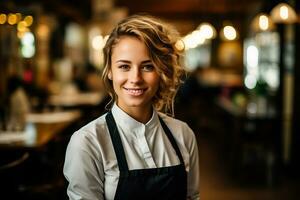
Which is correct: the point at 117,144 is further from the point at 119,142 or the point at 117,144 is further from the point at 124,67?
the point at 124,67

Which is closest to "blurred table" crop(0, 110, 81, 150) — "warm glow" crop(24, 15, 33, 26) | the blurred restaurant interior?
the blurred restaurant interior

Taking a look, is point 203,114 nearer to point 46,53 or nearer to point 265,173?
point 46,53

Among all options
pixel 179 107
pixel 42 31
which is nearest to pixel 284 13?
pixel 42 31

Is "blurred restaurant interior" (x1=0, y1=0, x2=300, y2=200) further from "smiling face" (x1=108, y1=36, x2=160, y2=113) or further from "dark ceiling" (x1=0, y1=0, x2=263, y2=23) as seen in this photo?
"smiling face" (x1=108, y1=36, x2=160, y2=113)

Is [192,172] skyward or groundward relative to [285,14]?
groundward

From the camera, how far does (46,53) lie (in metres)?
9.63

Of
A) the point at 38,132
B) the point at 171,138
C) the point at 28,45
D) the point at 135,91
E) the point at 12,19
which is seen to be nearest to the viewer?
the point at 135,91

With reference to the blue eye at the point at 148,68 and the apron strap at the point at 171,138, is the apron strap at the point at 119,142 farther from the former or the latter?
the blue eye at the point at 148,68

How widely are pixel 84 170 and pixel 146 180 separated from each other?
21 cm

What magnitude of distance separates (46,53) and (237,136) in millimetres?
4495

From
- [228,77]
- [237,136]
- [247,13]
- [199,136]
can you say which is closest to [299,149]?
[237,136]

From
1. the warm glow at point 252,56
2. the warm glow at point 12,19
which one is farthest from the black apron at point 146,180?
the warm glow at point 252,56

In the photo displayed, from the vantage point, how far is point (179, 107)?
42.5 feet

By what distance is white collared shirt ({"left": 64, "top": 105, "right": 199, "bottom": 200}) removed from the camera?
1528mm
